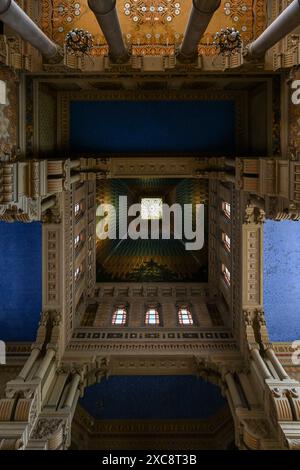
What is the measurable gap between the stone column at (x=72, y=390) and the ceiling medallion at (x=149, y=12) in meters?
11.1

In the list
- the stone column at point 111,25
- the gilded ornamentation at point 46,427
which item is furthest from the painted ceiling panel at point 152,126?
the gilded ornamentation at point 46,427

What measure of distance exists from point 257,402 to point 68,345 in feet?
21.5

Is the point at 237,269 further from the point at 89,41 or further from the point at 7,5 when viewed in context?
the point at 7,5

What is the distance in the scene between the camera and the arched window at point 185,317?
15.7 m

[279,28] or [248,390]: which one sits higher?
[279,28]

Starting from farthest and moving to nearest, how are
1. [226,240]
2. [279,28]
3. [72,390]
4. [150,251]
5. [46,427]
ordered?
[150,251], [226,240], [72,390], [46,427], [279,28]

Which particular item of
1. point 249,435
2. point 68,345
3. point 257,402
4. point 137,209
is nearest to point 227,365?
point 257,402

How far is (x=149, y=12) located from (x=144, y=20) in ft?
0.93

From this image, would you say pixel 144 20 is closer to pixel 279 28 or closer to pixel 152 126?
pixel 152 126

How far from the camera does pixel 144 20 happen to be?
1130 cm

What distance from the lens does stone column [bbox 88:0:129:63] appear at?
720cm

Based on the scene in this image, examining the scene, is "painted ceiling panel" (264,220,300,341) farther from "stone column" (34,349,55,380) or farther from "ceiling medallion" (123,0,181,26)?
"stone column" (34,349,55,380)

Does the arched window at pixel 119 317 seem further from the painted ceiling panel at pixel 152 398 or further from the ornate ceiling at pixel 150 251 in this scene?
the ornate ceiling at pixel 150 251

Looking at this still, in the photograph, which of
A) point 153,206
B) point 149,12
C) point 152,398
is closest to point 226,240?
point 153,206
